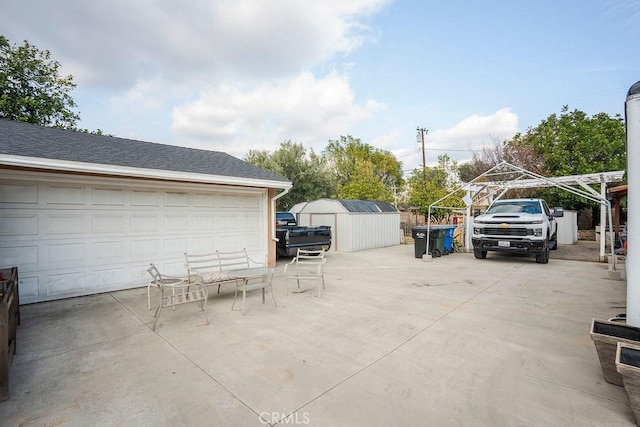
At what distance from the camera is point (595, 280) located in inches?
265

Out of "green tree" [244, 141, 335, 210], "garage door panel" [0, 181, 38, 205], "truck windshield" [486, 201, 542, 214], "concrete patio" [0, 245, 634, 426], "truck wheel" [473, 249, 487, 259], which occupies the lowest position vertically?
"concrete patio" [0, 245, 634, 426]

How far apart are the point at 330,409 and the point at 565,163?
74.9 feet

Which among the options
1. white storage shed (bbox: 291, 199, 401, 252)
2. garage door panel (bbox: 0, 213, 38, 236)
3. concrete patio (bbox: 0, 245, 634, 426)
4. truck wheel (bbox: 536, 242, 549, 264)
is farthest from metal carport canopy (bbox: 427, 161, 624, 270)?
garage door panel (bbox: 0, 213, 38, 236)

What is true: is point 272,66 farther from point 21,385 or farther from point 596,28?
point 21,385

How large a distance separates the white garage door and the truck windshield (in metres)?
8.86

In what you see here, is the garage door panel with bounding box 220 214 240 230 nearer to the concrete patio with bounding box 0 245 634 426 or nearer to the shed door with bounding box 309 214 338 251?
the concrete patio with bounding box 0 245 634 426

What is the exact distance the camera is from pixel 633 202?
8.44ft

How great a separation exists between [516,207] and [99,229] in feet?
39.1

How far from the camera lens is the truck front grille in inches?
349

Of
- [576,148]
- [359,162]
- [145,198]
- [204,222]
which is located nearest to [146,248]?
[145,198]

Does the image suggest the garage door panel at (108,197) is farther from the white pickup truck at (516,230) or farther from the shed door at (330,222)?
the white pickup truck at (516,230)

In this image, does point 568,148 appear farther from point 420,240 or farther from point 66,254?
point 66,254

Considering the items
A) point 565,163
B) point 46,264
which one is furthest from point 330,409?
point 565,163

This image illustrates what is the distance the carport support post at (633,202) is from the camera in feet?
8.44
